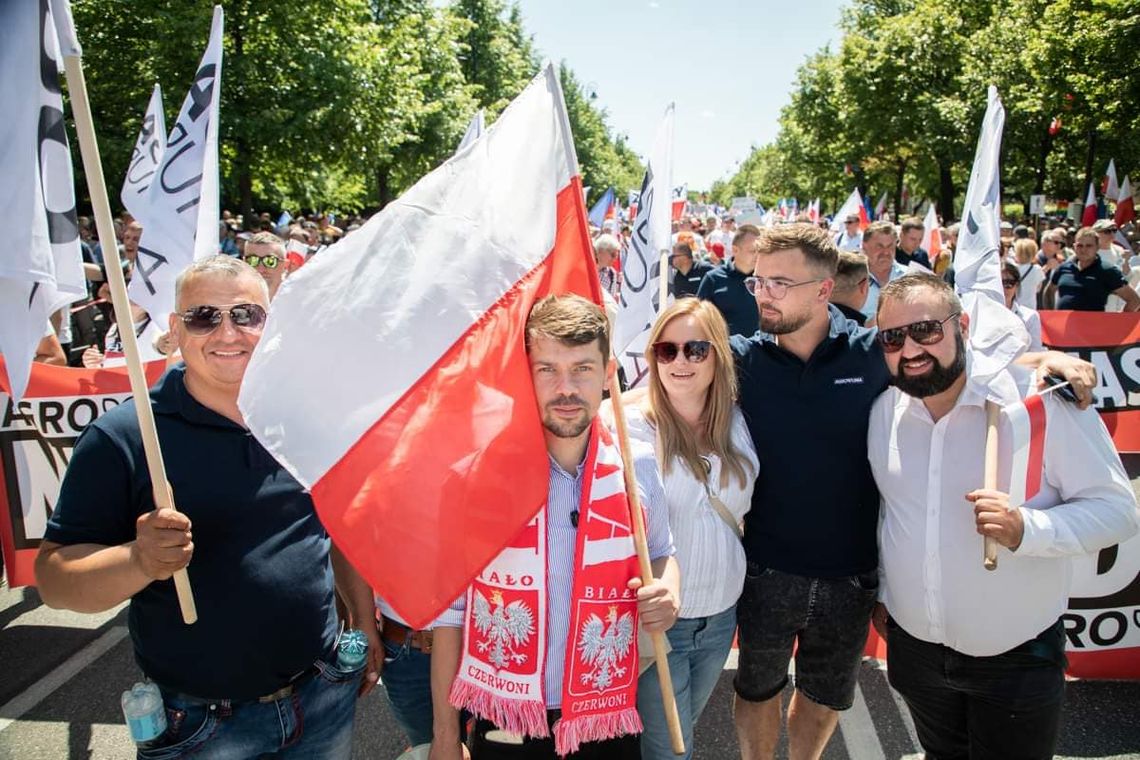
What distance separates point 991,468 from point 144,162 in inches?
215

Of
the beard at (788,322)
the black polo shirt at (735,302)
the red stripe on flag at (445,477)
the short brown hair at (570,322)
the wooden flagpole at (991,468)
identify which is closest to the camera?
the red stripe on flag at (445,477)

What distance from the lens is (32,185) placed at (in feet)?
5.90

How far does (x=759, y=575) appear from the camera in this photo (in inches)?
112

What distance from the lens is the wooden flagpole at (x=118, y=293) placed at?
1.75 m

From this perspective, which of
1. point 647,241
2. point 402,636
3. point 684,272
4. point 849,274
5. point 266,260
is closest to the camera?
point 402,636

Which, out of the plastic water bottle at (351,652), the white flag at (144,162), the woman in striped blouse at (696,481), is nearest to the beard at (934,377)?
the woman in striped blouse at (696,481)

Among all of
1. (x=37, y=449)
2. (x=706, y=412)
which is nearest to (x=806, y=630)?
(x=706, y=412)

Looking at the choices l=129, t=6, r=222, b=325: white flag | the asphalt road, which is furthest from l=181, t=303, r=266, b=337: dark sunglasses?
l=129, t=6, r=222, b=325: white flag

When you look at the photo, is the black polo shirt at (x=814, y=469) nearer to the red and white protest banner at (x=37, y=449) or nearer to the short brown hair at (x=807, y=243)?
the short brown hair at (x=807, y=243)

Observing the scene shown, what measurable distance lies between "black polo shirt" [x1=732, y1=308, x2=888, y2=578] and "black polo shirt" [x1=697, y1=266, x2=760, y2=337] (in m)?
3.62

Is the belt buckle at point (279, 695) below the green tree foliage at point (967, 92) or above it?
below

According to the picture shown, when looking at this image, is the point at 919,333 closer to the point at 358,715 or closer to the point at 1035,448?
the point at 1035,448

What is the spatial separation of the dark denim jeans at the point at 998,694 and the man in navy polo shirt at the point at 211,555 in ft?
6.67

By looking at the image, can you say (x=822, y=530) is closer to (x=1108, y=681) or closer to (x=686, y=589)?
(x=686, y=589)
